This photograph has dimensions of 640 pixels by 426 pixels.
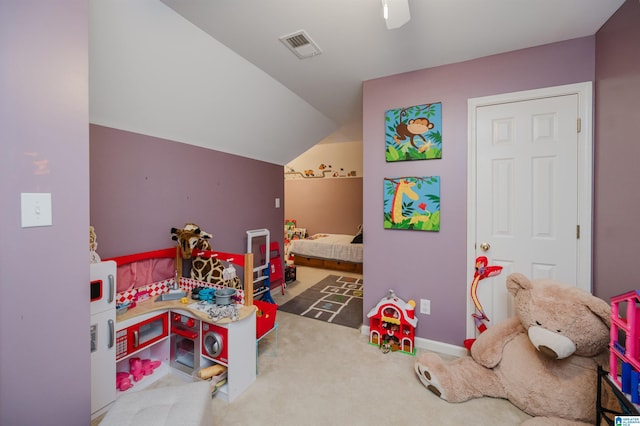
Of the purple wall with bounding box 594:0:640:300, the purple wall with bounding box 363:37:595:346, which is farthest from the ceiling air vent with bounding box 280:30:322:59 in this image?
the purple wall with bounding box 594:0:640:300

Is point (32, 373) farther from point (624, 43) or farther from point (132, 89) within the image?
point (624, 43)

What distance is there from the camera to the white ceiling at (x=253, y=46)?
169 centimetres

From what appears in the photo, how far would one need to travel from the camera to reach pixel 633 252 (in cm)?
158

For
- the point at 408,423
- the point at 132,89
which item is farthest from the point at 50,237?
the point at 408,423

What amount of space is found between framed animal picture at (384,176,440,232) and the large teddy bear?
827mm

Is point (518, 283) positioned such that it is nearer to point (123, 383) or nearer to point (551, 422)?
point (551, 422)

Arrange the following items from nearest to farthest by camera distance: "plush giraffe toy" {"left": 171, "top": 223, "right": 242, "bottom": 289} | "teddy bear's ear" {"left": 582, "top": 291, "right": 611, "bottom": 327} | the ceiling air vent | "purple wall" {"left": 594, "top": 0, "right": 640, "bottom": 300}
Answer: "teddy bear's ear" {"left": 582, "top": 291, "right": 611, "bottom": 327}, "purple wall" {"left": 594, "top": 0, "right": 640, "bottom": 300}, the ceiling air vent, "plush giraffe toy" {"left": 171, "top": 223, "right": 242, "bottom": 289}

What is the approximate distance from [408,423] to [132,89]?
9.73 feet

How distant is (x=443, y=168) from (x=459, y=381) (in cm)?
168

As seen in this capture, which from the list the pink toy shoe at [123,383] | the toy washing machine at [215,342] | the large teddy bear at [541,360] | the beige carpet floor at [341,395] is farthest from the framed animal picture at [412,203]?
the pink toy shoe at [123,383]

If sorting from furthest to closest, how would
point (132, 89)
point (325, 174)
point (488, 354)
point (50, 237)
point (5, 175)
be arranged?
point (325, 174) < point (132, 89) < point (488, 354) < point (50, 237) < point (5, 175)

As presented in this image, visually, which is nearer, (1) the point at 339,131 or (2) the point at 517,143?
(2) the point at 517,143

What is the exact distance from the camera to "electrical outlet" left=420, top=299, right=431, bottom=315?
2.47m

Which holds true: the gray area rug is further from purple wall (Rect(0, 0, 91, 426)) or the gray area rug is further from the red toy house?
purple wall (Rect(0, 0, 91, 426))
